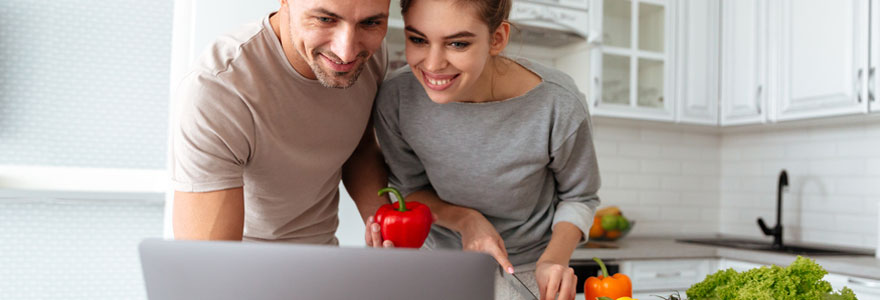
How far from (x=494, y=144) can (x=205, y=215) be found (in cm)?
60

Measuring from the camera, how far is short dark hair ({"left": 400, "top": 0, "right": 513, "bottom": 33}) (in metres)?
1.21

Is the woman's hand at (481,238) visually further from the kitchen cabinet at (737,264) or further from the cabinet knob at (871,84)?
the cabinet knob at (871,84)

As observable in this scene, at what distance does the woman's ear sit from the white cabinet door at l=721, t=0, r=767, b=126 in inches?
79.6

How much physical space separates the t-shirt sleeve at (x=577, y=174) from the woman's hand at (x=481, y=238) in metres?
0.17

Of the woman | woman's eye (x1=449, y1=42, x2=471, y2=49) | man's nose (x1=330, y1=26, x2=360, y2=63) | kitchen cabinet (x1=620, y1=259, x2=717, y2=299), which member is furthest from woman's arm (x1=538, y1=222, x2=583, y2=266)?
kitchen cabinet (x1=620, y1=259, x2=717, y2=299)

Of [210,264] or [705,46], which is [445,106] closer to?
[210,264]

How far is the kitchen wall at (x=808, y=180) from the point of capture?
2.82 metres

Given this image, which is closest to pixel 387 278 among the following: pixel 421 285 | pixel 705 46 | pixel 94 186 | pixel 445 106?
pixel 421 285

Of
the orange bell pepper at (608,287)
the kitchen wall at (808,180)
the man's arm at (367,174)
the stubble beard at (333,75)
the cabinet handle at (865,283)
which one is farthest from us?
the kitchen wall at (808,180)

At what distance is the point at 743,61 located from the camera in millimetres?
3008

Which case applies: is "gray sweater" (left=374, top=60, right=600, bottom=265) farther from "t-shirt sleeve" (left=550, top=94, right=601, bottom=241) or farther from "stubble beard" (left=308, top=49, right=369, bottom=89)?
"stubble beard" (left=308, top=49, right=369, bottom=89)

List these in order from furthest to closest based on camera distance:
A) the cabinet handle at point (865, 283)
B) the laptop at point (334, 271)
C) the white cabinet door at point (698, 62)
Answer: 1. the white cabinet door at point (698, 62)
2. the cabinet handle at point (865, 283)
3. the laptop at point (334, 271)

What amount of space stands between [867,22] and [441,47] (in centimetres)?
211

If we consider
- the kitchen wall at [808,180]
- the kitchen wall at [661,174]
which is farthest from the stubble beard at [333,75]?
the kitchen wall at [808,180]
